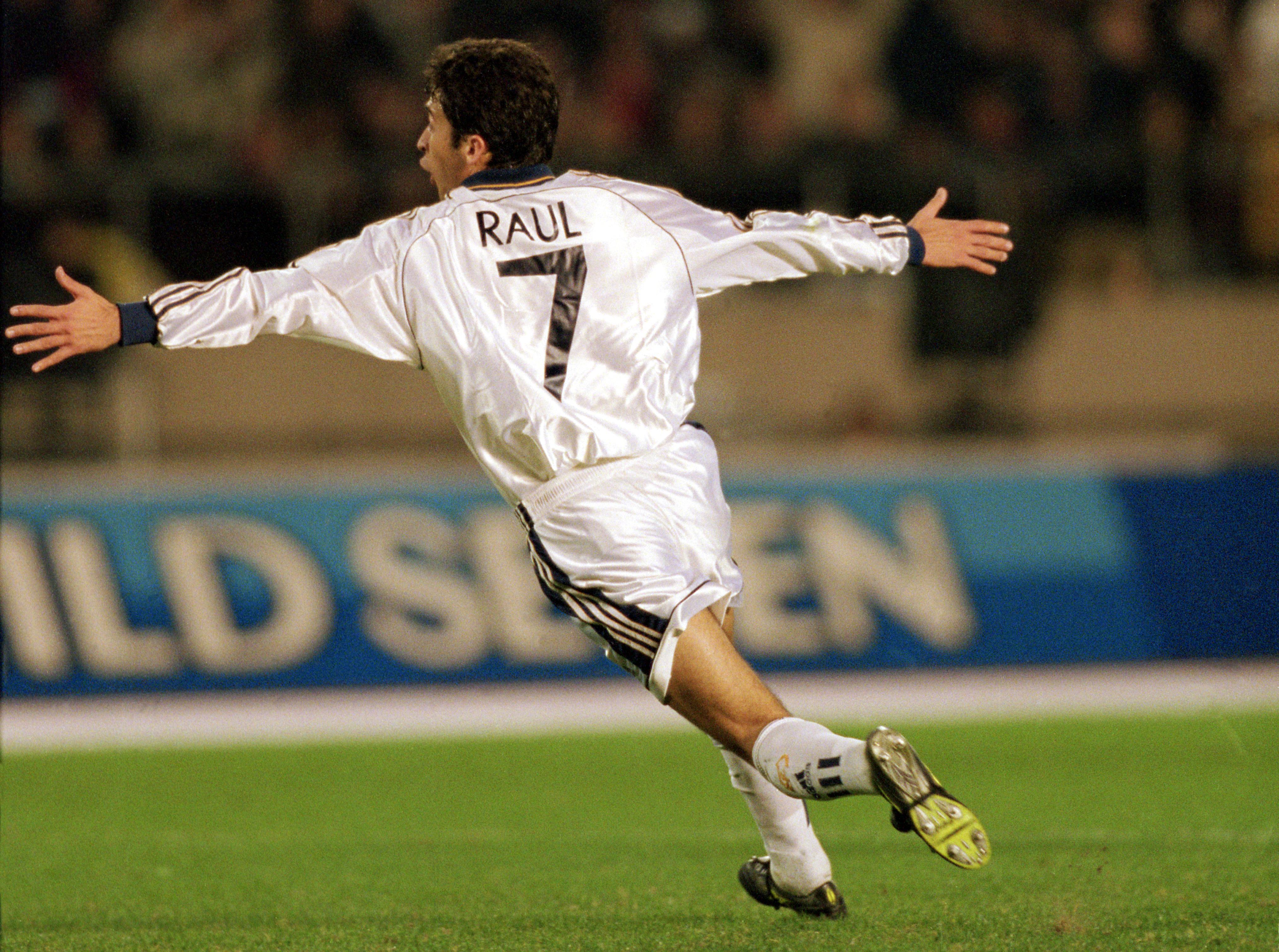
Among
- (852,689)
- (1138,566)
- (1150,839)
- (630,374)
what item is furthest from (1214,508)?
(630,374)

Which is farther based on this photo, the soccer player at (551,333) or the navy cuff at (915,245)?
the navy cuff at (915,245)

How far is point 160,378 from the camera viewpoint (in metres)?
11.8

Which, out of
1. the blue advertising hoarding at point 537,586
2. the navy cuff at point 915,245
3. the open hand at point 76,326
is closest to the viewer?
the open hand at point 76,326

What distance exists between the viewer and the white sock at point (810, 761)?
3574mm

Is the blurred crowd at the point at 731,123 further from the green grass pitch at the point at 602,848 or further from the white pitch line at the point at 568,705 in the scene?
the green grass pitch at the point at 602,848

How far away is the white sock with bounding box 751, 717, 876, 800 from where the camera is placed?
357cm

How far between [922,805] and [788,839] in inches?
47.8

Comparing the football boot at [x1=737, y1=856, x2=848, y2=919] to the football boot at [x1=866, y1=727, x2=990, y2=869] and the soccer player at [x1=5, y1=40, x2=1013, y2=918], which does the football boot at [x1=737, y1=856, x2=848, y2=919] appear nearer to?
the soccer player at [x1=5, y1=40, x2=1013, y2=918]

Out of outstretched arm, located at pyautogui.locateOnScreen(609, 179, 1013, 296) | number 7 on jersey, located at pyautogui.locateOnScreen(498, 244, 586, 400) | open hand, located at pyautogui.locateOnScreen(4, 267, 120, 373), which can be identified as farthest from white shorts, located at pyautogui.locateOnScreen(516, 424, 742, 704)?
open hand, located at pyautogui.locateOnScreen(4, 267, 120, 373)

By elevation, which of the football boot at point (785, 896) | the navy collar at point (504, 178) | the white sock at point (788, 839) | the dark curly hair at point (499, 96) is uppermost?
the dark curly hair at point (499, 96)

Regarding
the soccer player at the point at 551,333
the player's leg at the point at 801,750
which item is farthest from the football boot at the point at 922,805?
the soccer player at the point at 551,333

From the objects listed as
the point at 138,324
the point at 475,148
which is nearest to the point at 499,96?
the point at 475,148

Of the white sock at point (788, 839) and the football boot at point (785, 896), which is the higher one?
the white sock at point (788, 839)

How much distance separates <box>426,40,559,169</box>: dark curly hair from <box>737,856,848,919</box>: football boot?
2.02 m
